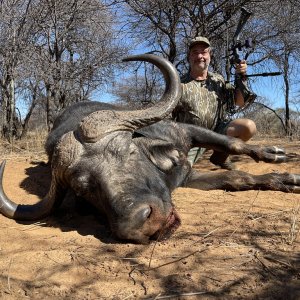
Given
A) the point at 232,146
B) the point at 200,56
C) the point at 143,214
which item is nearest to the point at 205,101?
the point at 200,56

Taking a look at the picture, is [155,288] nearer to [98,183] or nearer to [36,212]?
[98,183]

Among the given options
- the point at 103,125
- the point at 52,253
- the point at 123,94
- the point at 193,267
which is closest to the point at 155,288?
the point at 193,267

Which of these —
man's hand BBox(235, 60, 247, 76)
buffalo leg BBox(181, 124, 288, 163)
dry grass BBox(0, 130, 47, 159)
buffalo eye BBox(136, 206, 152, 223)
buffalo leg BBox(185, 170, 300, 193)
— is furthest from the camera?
dry grass BBox(0, 130, 47, 159)

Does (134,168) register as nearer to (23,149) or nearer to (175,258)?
(175,258)

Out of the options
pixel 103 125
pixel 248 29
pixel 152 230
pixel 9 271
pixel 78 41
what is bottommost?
pixel 9 271

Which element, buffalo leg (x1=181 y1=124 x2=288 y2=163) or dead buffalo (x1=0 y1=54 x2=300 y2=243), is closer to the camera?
dead buffalo (x1=0 y1=54 x2=300 y2=243)

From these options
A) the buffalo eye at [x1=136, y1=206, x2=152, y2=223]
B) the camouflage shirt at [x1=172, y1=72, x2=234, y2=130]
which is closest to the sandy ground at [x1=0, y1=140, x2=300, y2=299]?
the buffalo eye at [x1=136, y1=206, x2=152, y2=223]

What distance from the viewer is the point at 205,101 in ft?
19.3

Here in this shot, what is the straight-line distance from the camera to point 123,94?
22.9m

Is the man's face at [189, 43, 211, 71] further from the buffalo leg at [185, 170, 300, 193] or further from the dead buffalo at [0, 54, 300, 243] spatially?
the buffalo leg at [185, 170, 300, 193]

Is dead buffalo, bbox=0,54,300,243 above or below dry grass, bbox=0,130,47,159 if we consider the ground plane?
above

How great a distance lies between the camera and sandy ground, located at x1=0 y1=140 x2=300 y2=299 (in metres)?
1.97

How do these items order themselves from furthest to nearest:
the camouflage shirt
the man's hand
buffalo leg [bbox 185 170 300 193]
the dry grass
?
the dry grass → the camouflage shirt → the man's hand → buffalo leg [bbox 185 170 300 193]

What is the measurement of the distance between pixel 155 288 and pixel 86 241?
915 millimetres
